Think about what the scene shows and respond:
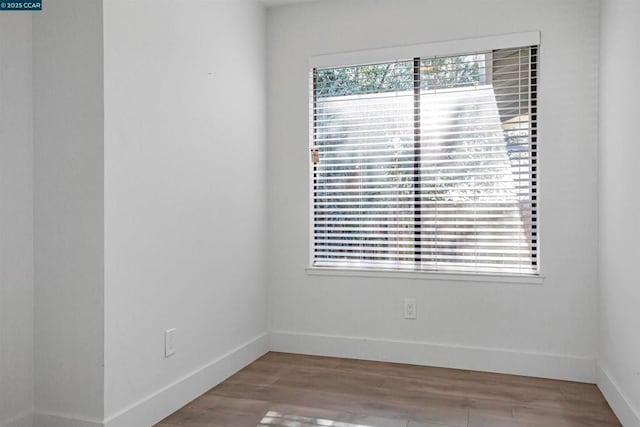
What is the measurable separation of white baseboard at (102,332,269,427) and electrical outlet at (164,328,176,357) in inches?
6.6

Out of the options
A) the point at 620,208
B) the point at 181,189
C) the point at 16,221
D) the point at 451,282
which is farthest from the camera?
the point at 451,282

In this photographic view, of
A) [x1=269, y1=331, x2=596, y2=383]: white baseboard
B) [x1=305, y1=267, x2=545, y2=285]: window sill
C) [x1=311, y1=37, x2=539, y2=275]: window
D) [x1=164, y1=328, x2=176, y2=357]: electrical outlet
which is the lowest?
[x1=269, y1=331, x2=596, y2=383]: white baseboard

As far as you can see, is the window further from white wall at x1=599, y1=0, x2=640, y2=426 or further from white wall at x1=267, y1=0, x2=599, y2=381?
white wall at x1=599, y1=0, x2=640, y2=426

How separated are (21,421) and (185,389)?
2.48 feet

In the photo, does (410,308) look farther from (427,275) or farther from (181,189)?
(181,189)

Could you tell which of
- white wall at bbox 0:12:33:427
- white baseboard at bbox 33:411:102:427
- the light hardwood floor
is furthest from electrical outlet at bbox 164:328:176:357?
white wall at bbox 0:12:33:427

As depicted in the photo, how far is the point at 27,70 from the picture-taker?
2168mm

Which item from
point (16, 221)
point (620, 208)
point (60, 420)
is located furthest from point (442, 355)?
point (16, 221)

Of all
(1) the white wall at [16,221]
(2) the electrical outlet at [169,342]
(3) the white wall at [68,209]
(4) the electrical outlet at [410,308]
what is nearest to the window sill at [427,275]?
(4) the electrical outlet at [410,308]

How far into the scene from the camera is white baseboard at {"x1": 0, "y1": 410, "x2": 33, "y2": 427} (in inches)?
81.6

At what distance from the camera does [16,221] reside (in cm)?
213

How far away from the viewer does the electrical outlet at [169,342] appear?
2.46m

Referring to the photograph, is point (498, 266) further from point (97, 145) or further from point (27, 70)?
point (27, 70)

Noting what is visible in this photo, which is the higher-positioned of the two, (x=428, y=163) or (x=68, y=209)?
(x=428, y=163)
